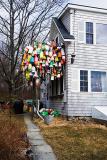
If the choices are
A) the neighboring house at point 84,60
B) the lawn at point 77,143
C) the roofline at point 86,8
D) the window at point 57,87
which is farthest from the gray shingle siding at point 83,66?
the lawn at point 77,143

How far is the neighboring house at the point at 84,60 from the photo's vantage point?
14.5 meters

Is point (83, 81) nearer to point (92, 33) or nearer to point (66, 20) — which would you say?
point (92, 33)

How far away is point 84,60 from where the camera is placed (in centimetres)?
1483

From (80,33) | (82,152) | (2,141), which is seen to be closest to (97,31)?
(80,33)

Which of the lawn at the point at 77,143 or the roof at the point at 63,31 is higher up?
the roof at the point at 63,31

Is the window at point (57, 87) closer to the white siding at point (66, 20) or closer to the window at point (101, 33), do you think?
the white siding at point (66, 20)

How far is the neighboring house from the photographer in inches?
570

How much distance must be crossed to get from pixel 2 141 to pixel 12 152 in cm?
32

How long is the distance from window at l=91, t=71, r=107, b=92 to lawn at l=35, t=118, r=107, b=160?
13.2 feet

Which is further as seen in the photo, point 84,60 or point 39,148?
point 84,60

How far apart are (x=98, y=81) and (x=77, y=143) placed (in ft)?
22.3

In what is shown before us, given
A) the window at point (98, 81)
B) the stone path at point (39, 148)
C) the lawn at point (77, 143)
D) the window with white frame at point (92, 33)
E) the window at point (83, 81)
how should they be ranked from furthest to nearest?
1. the window with white frame at point (92, 33)
2. the window at point (98, 81)
3. the window at point (83, 81)
4. the lawn at point (77, 143)
5. the stone path at point (39, 148)

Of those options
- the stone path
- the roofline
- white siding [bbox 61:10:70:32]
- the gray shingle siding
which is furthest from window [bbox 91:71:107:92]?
the stone path

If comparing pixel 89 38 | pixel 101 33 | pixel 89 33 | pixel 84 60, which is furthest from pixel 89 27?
pixel 84 60
